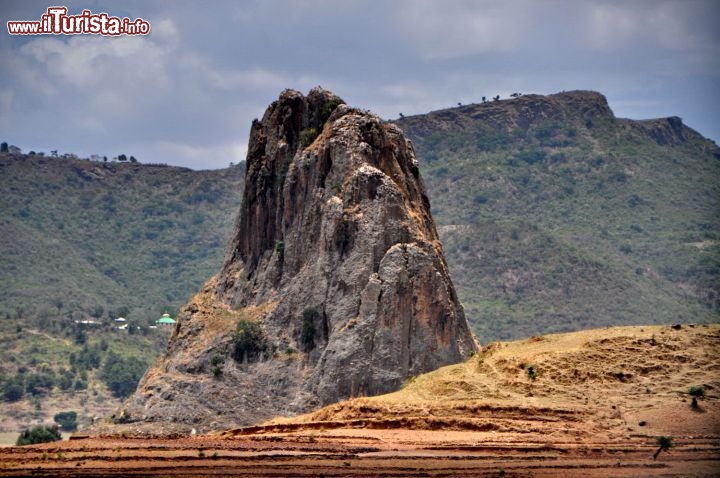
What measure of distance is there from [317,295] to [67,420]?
62517mm

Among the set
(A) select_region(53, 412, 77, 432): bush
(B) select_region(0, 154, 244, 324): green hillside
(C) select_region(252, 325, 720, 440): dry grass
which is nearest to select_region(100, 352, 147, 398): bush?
(A) select_region(53, 412, 77, 432): bush

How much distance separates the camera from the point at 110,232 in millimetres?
198375

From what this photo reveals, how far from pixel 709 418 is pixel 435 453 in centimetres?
1002

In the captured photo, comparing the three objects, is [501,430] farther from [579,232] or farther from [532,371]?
[579,232]

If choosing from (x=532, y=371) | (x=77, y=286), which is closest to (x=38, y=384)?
(x=77, y=286)

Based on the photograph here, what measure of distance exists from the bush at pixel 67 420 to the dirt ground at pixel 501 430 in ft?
206

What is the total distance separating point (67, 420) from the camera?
13475 centimetres

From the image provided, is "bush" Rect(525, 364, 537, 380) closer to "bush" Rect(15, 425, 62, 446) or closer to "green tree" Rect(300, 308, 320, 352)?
"green tree" Rect(300, 308, 320, 352)

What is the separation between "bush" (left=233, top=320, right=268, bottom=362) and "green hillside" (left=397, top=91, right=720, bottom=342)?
213 ft

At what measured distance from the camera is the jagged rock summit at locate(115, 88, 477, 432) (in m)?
73.9

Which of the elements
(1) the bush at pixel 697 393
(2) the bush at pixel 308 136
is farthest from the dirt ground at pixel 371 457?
(2) the bush at pixel 308 136

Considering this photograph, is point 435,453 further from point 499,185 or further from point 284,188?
point 499,185

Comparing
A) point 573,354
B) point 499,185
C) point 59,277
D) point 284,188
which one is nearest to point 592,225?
point 499,185

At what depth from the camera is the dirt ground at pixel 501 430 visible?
55406 millimetres
